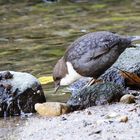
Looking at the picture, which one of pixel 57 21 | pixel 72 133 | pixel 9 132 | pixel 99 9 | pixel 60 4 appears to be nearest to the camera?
pixel 72 133

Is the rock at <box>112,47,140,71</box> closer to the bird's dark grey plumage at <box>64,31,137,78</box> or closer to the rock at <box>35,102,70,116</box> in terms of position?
the bird's dark grey plumage at <box>64,31,137,78</box>

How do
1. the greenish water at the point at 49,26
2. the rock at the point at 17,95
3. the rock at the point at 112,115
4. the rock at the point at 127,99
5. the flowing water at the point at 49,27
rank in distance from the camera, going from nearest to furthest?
the rock at the point at 112,115
the rock at the point at 127,99
the rock at the point at 17,95
the flowing water at the point at 49,27
the greenish water at the point at 49,26

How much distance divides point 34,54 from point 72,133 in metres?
5.43

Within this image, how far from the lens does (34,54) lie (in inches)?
436

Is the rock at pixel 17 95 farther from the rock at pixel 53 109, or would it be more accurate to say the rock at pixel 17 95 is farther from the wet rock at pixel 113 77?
the wet rock at pixel 113 77

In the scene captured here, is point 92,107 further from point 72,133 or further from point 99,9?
point 99,9

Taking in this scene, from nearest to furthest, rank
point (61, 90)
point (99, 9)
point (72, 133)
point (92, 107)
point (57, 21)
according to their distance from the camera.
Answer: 1. point (72, 133)
2. point (92, 107)
3. point (61, 90)
4. point (57, 21)
5. point (99, 9)

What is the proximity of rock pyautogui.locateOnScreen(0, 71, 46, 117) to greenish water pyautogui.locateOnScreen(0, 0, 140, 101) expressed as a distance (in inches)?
24.0

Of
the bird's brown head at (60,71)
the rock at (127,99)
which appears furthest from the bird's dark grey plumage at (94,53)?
the rock at (127,99)

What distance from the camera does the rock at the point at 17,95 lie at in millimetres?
7133

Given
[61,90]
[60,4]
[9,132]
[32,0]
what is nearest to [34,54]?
[61,90]

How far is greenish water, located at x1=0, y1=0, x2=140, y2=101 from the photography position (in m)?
10.5

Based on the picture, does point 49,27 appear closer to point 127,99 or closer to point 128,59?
point 128,59

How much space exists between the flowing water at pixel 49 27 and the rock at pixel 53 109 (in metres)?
0.33
